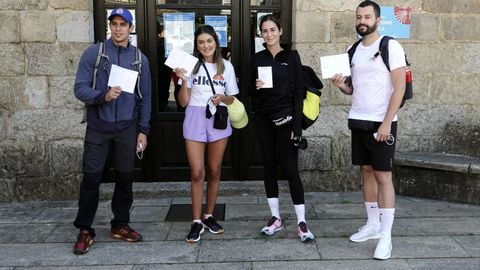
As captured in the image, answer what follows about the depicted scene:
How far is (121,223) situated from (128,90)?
1.22 m

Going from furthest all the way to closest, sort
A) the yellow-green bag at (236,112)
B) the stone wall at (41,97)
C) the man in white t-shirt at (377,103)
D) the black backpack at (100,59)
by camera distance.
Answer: the stone wall at (41,97) → the yellow-green bag at (236,112) → the black backpack at (100,59) → the man in white t-shirt at (377,103)

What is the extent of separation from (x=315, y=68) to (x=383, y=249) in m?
2.45

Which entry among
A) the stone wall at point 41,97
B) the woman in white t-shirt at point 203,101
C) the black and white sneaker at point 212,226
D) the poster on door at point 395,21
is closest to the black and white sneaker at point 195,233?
the woman in white t-shirt at point 203,101

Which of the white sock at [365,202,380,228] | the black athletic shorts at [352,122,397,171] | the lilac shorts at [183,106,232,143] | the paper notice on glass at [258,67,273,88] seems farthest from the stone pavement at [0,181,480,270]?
the paper notice on glass at [258,67,273,88]

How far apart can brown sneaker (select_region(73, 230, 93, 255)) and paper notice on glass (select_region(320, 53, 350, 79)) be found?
2389 mm

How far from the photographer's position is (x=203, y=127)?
4414 millimetres

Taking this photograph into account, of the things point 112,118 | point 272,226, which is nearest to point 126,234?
point 112,118

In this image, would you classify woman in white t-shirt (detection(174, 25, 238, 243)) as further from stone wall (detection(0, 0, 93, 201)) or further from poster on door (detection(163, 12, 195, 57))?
stone wall (detection(0, 0, 93, 201))

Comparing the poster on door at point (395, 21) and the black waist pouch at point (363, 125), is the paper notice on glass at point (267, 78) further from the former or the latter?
the poster on door at point (395, 21)

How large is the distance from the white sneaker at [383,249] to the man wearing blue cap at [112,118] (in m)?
2.02

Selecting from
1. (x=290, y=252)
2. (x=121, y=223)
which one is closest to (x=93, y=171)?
(x=121, y=223)

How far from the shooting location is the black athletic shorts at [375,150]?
407cm

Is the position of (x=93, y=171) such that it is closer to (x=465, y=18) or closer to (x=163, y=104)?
(x=163, y=104)

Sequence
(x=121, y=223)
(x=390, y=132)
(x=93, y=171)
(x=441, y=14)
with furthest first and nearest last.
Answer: (x=441, y=14), (x=121, y=223), (x=93, y=171), (x=390, y=132)
